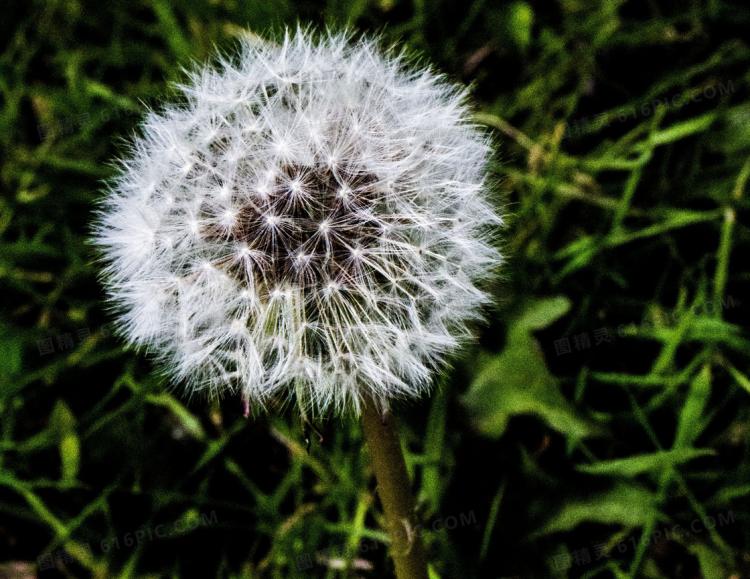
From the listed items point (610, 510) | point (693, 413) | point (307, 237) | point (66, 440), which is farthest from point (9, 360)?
point (693, 413)

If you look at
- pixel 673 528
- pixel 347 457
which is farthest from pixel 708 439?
pixel 347 457

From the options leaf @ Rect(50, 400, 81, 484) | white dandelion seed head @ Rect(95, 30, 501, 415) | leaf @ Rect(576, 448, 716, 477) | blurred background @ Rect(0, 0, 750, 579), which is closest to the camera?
white dandelion seed head @ Rect(95, 30, 501, 415)

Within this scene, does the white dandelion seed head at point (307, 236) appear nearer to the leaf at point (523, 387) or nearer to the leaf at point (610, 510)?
the leaf at point (523, 387)

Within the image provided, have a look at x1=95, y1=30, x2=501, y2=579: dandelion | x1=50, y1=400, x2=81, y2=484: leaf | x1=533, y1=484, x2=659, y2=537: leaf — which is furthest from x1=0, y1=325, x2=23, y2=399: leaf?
x1=533, y1=484, x2=659, y2=537: leaf

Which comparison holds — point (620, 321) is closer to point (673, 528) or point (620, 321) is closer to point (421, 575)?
point (673, 528)

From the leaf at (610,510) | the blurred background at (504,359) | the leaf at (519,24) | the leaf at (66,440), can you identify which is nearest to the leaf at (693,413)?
the blurred background at (504,359)

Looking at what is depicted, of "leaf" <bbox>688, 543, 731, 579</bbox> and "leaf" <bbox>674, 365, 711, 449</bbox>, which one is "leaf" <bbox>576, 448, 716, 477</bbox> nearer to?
"leaf" <bbox>674, 365, 711, 449</bbox>

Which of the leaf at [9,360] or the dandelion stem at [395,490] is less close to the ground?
the leaf at [9,360]
